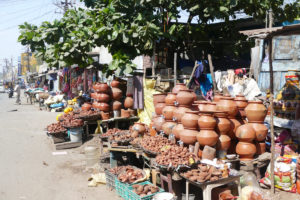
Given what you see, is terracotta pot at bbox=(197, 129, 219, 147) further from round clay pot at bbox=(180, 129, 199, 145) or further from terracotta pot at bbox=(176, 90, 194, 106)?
terracotta pot at bbox=(176, 90, 194, 106)

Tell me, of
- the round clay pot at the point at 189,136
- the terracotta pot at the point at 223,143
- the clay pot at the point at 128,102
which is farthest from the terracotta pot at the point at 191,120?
the clay pot at the point at 128,102

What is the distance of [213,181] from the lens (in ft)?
13.8

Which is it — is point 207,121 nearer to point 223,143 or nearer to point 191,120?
point 191,120

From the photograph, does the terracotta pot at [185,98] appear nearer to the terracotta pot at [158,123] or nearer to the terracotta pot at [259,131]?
the terracotta pot at [158,123]

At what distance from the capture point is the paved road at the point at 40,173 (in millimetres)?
5406

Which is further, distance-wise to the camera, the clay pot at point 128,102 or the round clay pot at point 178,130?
the clay pot at point 128,102

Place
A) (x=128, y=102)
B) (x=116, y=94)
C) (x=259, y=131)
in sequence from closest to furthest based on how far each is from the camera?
(x=259, y=131) → (x=128, y=102) → (x=116, y=94)

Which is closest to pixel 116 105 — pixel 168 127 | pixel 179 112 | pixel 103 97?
pixel 103 97

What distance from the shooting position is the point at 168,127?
6227mm

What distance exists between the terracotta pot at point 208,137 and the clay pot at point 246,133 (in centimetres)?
63

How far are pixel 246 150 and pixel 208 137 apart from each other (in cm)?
95

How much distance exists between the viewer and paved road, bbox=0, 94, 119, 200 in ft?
17.7

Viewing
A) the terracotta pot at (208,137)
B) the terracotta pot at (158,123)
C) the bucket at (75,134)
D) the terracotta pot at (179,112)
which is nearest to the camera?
the terracotta pot at (208,137)

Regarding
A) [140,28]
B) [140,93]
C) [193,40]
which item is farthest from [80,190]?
[193,40]
